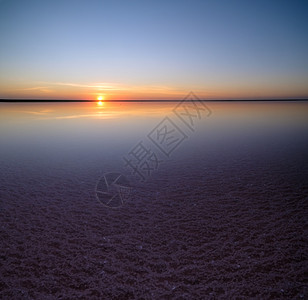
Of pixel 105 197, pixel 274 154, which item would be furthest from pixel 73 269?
pixel 274 154

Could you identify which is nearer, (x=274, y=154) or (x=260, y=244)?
(x=260, y=244)

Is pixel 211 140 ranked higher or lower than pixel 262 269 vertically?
higher

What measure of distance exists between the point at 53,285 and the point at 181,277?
2.62 metres

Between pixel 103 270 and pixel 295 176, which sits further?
pixel 295 176

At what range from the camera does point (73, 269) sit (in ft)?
16.5

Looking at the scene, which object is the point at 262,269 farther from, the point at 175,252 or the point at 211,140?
the point at 211,140

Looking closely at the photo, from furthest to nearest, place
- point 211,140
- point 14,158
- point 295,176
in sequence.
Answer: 1. point 211,140
2. point 14,158
3. point 295,176

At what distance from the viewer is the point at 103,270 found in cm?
502

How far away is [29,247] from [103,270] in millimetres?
2111

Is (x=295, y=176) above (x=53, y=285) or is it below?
above

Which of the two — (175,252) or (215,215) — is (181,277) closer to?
Answer: (175,252)

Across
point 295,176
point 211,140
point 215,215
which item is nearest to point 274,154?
point 295,176

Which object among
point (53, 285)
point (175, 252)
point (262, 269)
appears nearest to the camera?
point (53, 285)

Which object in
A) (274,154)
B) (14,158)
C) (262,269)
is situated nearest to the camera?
(262,269)
